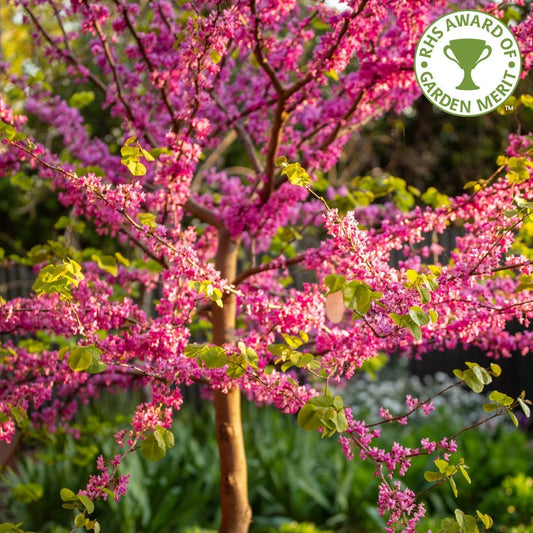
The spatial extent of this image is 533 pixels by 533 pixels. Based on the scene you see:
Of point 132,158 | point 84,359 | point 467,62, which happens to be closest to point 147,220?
point 132,158

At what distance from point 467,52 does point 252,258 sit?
1200 millimetres

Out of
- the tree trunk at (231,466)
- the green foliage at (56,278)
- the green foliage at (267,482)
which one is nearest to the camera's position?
the green foliage at (56,278)

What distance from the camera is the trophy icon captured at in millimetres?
2252

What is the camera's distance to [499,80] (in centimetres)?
232

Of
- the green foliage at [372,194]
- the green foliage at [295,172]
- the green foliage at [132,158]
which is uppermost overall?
the green foliage at [372,194]

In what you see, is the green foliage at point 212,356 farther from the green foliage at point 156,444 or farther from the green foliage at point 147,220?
the green foliage at point 147,220

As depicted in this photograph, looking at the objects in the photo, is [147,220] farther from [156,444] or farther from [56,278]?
[156,444]

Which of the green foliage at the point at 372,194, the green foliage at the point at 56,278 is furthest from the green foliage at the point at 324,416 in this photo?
the green foliage at the point at 372,194

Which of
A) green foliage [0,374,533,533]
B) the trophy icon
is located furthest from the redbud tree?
green foliage [0,374,533,533]

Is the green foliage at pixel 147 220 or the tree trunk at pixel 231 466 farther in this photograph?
the tree trunk at pixel 231 466

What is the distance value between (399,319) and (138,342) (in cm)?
86

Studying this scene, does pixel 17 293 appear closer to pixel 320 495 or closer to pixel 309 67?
pixel 320 495

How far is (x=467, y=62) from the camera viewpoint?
2252mm

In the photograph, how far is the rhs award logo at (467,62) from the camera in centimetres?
226
